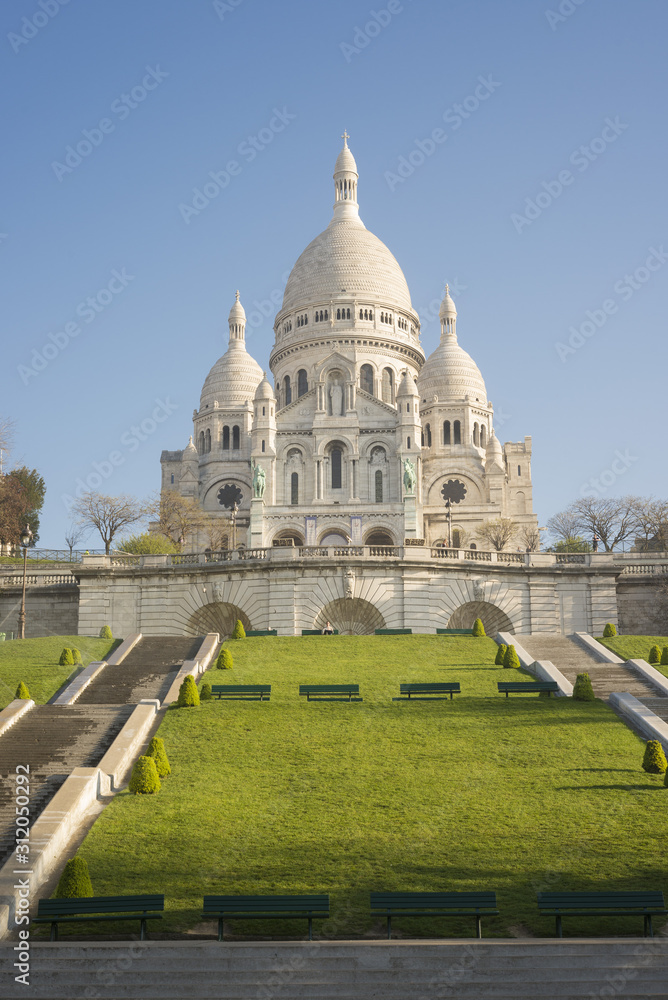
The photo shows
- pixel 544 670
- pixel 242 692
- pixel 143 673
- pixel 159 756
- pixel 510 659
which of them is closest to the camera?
pixel 159 756

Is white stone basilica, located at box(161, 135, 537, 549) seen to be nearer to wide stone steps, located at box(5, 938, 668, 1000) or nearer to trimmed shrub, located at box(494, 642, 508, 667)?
trimmed shrub, located at box(494, 642, 508, 667)

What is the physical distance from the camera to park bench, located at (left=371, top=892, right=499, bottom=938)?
16.0 m

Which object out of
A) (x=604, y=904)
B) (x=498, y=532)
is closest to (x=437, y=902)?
(x=604, y=904)

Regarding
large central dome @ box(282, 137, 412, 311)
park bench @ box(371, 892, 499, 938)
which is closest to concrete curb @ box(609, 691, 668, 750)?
park bench @ box(371, 892, 499, 938)

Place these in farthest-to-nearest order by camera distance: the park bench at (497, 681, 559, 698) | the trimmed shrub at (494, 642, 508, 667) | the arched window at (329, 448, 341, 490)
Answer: the arched window at (329, 448, 341, 490), the trimmed shrub at (494, 642, 508, 667), the park bench at (497, 681, 559, 698)

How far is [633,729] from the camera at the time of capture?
25422 millimetres

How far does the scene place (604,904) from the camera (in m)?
16.0

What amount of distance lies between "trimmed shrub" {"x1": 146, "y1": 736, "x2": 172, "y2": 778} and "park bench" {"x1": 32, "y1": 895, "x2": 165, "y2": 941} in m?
6.00

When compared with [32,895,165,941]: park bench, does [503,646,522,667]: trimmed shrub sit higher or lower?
higher

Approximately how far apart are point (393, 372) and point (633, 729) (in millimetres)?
75182

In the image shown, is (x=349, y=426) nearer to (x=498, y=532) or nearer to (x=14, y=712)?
(x=498, y=532)

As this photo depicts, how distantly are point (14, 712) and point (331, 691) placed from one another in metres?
7.70

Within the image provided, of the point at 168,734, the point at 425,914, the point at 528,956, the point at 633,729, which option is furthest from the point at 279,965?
the point at 633,729

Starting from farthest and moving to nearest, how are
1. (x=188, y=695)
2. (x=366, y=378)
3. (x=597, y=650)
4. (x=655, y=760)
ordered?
1. (x=366, y=378)
2. (x=597, y=650)
3. (x=188, y=695)
4. (x=655, y=760)
